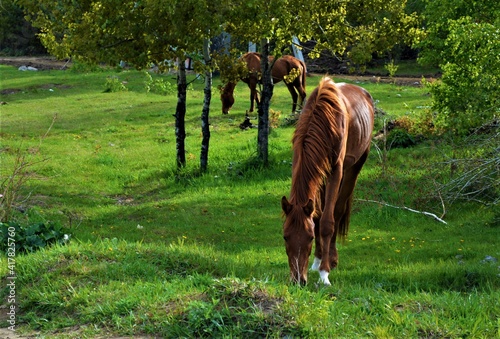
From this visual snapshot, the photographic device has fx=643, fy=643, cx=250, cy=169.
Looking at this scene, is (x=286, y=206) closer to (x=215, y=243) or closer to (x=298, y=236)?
(x=298, y=236)

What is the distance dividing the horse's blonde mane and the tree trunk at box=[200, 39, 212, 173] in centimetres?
724

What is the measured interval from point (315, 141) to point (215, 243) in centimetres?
424

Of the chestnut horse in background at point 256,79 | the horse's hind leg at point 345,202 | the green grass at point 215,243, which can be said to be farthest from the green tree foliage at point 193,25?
the chestnut horse in background at point 256,79

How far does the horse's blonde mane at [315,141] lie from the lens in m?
6.79

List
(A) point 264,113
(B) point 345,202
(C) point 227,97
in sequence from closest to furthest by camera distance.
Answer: (B) point 345,202, (A) point 264,113, (C) point 227,97

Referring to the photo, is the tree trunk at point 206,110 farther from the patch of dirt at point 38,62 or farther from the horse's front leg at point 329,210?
the patch of dirt at point 38,62

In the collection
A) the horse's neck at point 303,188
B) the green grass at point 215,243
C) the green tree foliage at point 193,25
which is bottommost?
the green grass at point 215,243

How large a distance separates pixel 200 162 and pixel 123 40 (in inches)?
143

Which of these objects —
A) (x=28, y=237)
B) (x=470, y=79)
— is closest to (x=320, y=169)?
(x=28, y=237)

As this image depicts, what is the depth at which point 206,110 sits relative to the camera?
15.5m

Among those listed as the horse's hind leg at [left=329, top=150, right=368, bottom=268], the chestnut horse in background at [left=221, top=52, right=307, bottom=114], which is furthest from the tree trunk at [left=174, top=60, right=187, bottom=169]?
the horse's hind leg at [left=329, top=150, right=368, bottom=268]

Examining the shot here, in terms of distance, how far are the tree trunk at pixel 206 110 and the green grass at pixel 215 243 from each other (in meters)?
0.49

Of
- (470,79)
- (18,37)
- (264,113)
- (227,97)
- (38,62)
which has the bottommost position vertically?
(38,62)

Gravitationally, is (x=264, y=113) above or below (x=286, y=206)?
below
